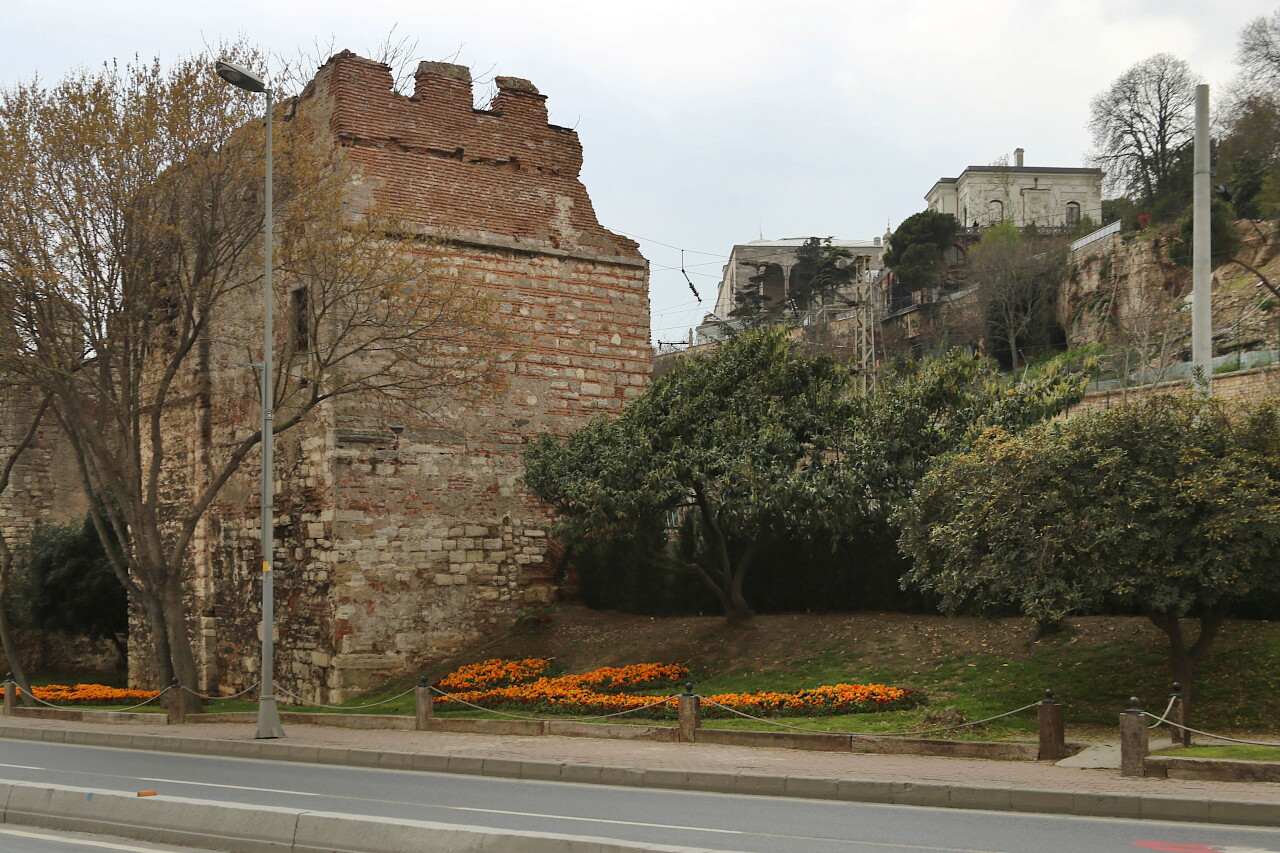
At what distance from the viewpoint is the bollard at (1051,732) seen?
39.2ft

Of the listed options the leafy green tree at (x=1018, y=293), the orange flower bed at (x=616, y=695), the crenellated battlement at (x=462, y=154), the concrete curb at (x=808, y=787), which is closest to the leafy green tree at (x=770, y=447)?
the orange flower bed at (x=616, y=695)

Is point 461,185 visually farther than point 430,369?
Yes

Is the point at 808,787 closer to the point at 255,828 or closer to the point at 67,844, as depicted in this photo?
the point at 255,828

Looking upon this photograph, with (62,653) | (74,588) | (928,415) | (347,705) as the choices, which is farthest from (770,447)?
(62,653)

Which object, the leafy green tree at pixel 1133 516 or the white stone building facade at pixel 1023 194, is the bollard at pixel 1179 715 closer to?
the leafy green tree at pixel 1133 516

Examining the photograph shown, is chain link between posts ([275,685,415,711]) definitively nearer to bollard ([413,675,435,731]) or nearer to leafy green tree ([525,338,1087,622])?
bollard ([413,675,435,731])

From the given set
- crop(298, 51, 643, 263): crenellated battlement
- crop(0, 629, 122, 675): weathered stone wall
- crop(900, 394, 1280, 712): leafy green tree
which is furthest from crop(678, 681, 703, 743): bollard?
crop(0, 629, 122, 675): weathered stone wall

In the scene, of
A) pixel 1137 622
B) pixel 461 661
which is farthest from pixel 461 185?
pixel 1137 622

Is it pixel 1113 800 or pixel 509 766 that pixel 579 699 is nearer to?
pixel 509 766

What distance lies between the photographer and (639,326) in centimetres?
2462

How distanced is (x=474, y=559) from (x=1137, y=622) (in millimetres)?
11456

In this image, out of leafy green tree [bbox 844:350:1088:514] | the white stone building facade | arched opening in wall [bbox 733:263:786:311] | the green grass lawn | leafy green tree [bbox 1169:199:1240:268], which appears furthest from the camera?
the white stone building facade

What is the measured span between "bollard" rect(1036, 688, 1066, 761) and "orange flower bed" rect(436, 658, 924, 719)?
3.14 m

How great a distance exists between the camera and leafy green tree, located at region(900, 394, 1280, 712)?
13.0 metres
